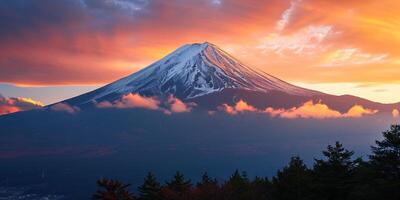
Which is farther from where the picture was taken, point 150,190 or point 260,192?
point 150,190

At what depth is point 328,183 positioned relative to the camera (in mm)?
22391

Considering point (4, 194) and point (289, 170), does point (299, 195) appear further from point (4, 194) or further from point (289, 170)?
point (4, 194)

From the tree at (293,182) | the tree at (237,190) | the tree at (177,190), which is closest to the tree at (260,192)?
the tree at (237,190)

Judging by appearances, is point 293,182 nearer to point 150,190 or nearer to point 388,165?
point 388,165

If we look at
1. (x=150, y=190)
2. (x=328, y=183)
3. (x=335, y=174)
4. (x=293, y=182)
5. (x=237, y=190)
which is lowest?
(x=237, y=190)

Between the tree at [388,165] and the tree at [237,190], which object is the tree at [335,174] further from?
the tree at [237,190]

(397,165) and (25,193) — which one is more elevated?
(397,165)

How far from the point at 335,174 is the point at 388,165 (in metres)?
3.89

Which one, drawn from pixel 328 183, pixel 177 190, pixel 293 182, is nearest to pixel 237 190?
Result: pixel 177 190

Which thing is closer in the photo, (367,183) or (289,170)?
(367,183)

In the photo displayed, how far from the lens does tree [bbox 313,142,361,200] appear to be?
73.2 feet

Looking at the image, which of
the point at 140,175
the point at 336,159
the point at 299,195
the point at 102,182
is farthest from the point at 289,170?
the point at 140,175

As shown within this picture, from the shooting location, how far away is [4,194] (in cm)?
18588

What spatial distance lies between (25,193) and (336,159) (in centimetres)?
18327
